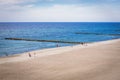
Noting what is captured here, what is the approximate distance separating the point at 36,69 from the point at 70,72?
3898mm

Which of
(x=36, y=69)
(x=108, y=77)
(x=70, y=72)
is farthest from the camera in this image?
(x=36, y=69)

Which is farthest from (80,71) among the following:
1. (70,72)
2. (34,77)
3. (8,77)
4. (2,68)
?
(2,68)

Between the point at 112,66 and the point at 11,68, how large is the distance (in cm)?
1135

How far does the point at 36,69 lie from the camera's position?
20.1m

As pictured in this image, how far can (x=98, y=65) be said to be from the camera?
21.3m

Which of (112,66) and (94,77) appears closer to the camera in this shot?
(94,77)

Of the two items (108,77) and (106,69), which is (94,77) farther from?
(106,69)

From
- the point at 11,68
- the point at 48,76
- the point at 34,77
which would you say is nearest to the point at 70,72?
the point at 48,76

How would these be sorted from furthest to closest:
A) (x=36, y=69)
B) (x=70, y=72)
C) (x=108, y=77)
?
(x=36, y=69), (x=70, y=72), (x=108, y=77)

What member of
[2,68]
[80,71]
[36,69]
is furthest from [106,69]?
[2,68]

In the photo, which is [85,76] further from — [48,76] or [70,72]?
[48,76]

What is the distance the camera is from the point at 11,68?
21.0 metres

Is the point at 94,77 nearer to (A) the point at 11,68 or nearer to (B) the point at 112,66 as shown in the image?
(B) the point at 112,66

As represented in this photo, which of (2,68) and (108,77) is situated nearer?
(108,77)
